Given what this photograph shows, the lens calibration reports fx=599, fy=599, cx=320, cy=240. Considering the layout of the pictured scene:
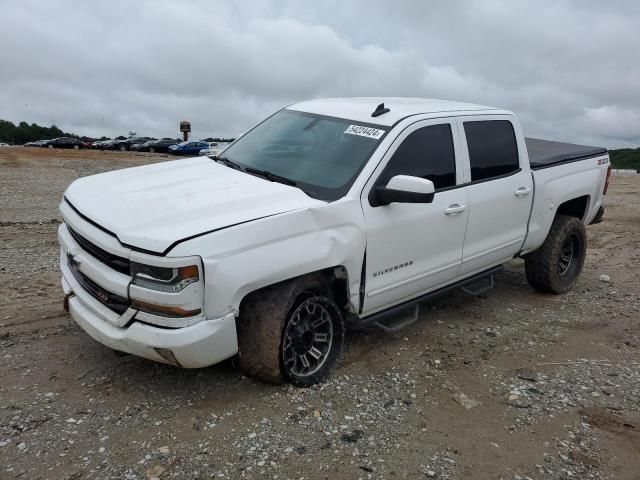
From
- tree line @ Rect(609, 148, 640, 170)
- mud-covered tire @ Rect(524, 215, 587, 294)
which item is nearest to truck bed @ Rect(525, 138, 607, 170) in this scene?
mud-covered tire @ Rect(524, 215, 587, 294)

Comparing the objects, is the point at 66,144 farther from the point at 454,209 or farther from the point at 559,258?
the point at 454,209

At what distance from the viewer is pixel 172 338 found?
3365 millimetres

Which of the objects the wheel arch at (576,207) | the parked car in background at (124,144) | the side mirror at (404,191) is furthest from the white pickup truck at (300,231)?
the parked car in background at (124,144)

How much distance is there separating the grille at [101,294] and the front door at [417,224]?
164 centimetres

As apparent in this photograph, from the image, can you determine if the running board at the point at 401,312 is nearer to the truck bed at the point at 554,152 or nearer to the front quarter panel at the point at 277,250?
the front quarter panel at the point at 277,250

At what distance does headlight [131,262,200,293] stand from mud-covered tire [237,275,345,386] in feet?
1.86

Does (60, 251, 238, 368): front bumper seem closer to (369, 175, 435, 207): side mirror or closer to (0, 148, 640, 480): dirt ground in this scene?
(0, 148, 640, 480): dirt ground

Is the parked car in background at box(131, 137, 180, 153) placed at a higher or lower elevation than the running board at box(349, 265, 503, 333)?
lower

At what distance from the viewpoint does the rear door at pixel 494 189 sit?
16.5 feet

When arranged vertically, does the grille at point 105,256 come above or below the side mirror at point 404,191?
below

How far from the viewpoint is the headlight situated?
3279 mm

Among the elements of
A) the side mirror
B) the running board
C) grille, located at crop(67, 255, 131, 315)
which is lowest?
the running board

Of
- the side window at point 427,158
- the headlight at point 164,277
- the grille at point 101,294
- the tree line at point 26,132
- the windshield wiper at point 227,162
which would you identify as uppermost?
the side window at point 427,158

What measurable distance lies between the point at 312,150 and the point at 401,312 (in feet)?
5.03
